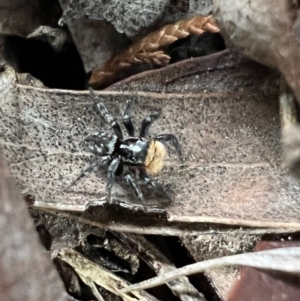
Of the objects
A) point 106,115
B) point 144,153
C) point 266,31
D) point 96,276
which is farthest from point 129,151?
point 266,31

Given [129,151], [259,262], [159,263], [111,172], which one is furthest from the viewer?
[129,151]

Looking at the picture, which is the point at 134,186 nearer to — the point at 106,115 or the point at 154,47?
the point at 106,115

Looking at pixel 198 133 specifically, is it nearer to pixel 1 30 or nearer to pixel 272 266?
pixel 272 266

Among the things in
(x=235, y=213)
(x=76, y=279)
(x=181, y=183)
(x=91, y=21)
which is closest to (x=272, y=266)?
(x=235, y=213)

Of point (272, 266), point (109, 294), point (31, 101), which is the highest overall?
point (31, 101)

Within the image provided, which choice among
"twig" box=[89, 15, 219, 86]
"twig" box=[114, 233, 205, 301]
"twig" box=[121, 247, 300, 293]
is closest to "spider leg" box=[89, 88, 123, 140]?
"twig" box=[89, 15, 219, 86]

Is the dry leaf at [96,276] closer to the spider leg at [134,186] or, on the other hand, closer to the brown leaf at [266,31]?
the spider leg at [134,186]

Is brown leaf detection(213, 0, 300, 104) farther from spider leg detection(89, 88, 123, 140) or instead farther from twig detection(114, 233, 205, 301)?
twig detection(114, 233, 205, 301)
